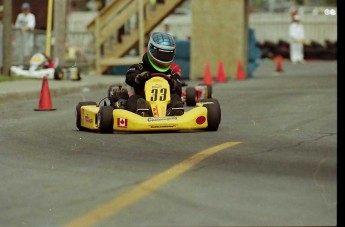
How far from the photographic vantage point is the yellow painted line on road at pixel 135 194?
24.3 ft

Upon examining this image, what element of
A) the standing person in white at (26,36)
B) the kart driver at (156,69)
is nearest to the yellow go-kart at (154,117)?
the kart driver at (156,69)

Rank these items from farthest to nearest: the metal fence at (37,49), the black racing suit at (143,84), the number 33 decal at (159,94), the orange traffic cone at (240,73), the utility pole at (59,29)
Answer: the orange traffic cone at (240,73) < the metal fence at (37,49) < the utility pole at (59,29) < the black racing suit at (143,84) < the number 33 decal at (159,94)

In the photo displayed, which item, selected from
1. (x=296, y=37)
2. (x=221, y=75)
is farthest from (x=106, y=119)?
(x=296, y=37)

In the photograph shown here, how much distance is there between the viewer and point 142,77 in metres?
14.1

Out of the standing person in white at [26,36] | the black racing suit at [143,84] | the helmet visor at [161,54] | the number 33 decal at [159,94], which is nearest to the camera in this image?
the number 33 decal at [159,94]

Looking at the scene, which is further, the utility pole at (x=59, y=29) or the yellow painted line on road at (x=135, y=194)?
the utility pole at (x=59, y=29)

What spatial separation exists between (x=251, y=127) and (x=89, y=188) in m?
6.28

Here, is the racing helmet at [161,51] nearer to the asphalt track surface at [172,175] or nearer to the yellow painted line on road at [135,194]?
the asphalt track surface at [172,175]

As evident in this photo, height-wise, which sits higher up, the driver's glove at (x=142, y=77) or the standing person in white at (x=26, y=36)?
the standing person in white at (x=26, y=36)

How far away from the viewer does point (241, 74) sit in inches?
1278

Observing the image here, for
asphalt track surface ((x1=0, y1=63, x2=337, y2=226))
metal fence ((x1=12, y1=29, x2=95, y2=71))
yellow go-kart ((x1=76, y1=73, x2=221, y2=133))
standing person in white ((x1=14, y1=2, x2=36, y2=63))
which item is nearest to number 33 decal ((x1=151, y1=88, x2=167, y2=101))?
yellow go-kart ((x1=76, y1=73, x2=221, y2=133))

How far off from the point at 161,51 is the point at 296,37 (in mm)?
34330

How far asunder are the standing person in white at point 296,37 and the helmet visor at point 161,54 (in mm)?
33370

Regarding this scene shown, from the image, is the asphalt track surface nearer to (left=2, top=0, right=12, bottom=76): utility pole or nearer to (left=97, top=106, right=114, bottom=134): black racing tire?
(left=97, top=106, right=114, bottom=134): black racing tire
